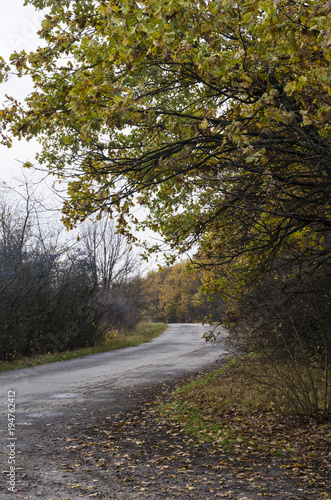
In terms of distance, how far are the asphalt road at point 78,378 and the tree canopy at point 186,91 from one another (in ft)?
13.1

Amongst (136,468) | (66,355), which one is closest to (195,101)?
(136,468)

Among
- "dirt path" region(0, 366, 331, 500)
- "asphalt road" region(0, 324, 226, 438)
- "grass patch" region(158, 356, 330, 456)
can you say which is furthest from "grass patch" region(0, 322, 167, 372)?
"dirt path" region(0, 366, 331, 500)

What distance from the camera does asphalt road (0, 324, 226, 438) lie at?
8383mm

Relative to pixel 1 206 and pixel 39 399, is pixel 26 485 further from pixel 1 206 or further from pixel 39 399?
pixel 1 206

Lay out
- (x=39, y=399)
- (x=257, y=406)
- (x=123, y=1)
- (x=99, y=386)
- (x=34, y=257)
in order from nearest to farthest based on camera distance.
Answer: (x=123, y=1), (x=257, y=406), (x=39, y=399), (x=99, y=386), (x=34, y=257)

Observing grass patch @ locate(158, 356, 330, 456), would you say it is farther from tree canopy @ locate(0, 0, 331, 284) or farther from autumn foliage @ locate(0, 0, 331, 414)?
tree canopy @ locate(0, 0, 331, 284)

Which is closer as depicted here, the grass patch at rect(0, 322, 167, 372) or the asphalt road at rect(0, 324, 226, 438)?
the asphalt road at rect(0, 324, 226, 438)

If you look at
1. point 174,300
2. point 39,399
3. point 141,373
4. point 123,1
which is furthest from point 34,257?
point 174,300

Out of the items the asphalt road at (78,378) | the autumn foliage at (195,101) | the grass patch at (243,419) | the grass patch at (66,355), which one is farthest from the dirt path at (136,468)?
the grass patch at (66,355)

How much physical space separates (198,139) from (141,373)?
9.42m

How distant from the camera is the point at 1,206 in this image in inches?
874

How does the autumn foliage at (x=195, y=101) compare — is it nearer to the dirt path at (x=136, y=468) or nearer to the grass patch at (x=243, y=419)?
the grass patch at (x=243, y=419)

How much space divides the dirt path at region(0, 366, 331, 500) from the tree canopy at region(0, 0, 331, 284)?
2.85 metres

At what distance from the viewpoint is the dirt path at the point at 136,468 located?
4.58 metres
